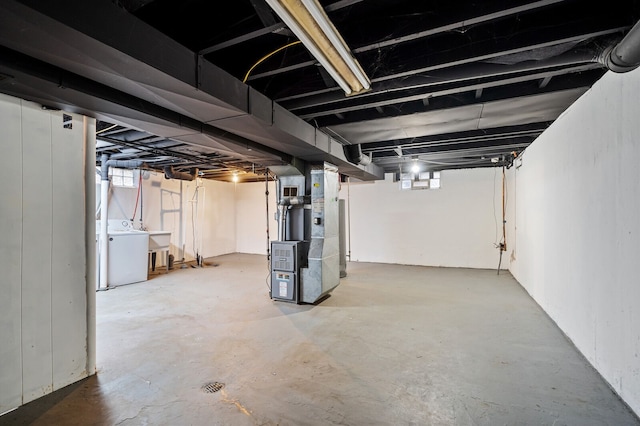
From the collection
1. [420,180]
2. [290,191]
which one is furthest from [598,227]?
[420,180]

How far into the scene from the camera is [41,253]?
2.03m

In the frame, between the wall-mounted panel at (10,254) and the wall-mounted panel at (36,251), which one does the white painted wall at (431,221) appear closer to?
the wall-mounted panel at (36,251)

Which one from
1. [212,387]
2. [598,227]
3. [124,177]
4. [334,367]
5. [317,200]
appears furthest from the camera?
[124,177]

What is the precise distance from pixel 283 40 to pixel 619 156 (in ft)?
7.82

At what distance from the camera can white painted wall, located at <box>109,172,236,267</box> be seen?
626 centimetres

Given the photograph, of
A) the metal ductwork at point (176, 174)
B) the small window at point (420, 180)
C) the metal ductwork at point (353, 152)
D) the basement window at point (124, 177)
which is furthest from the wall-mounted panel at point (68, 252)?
the small window at point (420, 180)

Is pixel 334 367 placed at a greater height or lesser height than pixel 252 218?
lesser

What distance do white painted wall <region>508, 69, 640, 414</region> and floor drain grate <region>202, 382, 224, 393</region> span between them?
2666 millimetres

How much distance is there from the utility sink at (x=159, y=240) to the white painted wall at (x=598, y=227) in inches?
260

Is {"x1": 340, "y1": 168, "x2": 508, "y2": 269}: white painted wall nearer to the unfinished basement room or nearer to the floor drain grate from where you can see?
the unfinished basement room

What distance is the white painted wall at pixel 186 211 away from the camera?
6.26m

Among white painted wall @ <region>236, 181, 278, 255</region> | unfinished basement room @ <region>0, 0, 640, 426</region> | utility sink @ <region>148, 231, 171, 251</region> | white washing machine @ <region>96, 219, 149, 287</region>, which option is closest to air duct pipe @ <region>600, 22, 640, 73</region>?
unfinished basement room @ <region>0, 0, 640, 426</region>

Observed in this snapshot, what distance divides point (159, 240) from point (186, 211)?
4.51ft

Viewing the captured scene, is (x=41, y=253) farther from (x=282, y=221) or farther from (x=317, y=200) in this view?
(x=317, y=200)
